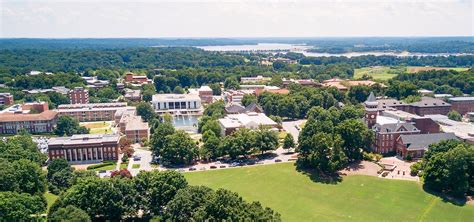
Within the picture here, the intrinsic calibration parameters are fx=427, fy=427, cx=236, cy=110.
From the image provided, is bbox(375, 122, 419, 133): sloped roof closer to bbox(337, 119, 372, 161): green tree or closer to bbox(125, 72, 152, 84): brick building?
bbox(337, 119, 372, 161): green tree

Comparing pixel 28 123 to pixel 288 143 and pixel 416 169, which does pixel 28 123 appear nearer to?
pixel 288 143

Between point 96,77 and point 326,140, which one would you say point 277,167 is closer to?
point 326,140

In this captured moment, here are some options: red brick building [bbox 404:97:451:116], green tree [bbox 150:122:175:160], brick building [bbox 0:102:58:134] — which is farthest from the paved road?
brick building [bbox 0:102:58:134]

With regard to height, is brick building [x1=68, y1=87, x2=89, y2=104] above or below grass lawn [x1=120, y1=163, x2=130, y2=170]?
above

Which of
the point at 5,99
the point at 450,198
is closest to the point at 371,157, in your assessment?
the point at 450,198

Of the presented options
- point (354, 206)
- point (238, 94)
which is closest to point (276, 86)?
point (238, 94)

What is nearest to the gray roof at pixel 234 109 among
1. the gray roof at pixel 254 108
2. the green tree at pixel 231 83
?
the gray roof at pixel 254 108
